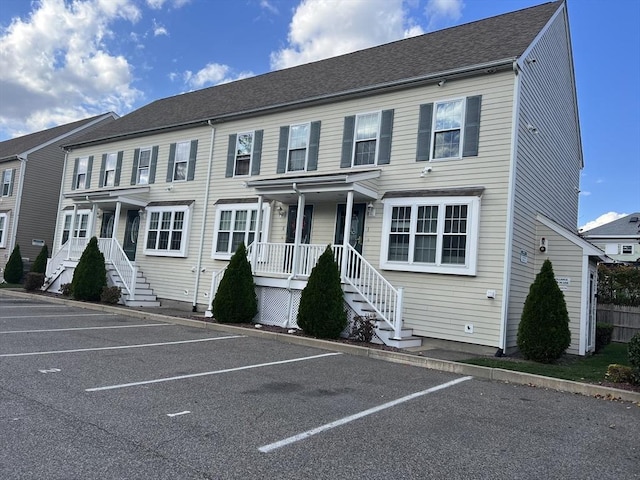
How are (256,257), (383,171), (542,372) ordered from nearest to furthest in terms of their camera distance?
(542,372) → (383,171) → (256,257)

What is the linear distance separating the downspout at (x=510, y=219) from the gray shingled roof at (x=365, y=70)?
753 mm

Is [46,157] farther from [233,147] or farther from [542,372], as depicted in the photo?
[542,372]

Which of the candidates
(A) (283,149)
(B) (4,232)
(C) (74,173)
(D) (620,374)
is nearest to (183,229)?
(A) (283,149)

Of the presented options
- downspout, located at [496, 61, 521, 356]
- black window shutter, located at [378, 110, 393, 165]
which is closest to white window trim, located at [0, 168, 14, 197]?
black window shutter, located at [378, 110, 393, 165]

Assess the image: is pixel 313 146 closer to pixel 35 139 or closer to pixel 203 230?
pixel 203 230

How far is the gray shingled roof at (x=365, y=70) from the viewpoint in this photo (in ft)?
37.5

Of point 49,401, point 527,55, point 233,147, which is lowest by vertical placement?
point 49,401

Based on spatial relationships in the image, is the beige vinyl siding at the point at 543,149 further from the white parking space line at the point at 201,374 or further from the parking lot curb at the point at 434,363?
the white parking space line at the point at 201,374

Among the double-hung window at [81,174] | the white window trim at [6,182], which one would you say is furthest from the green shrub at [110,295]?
the white window trim at [6,182]

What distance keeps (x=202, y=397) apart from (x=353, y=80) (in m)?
10.2

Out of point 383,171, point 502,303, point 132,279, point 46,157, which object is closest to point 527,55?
point 383,171

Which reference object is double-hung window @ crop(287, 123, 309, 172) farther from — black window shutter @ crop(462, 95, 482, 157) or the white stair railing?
black window shutter @ crop(462, 95, 482, 157)

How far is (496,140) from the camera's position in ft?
33.8

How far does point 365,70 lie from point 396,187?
4348 millimetres
